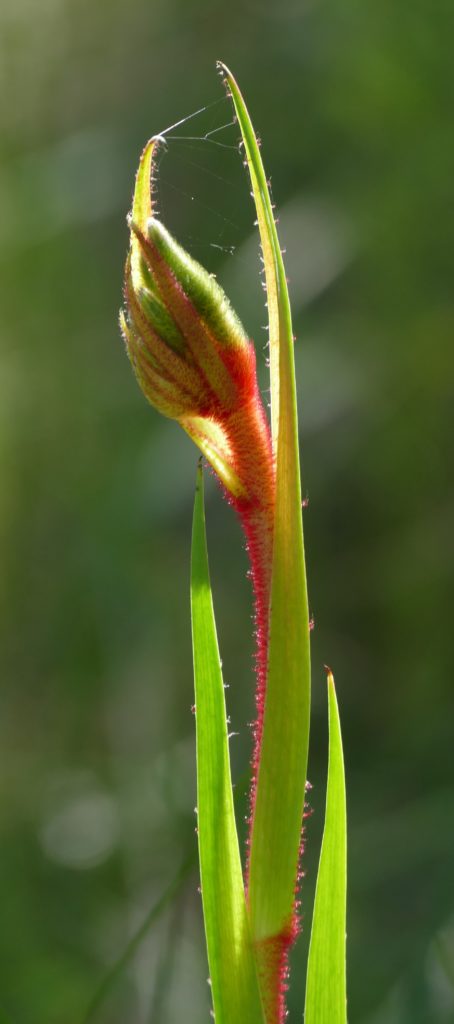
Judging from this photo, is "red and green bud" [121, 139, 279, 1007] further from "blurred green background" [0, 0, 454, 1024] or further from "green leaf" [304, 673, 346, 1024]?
"blurred green background" [0, 0, 454, 1024]

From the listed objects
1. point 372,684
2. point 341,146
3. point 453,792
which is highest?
point 341,146

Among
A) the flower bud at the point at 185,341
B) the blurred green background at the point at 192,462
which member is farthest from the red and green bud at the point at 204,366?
the blurred green background at the point at 192,462

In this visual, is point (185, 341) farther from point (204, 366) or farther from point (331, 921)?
point (331, 921)

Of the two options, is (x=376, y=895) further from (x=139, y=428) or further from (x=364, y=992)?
(x=139, y=428)

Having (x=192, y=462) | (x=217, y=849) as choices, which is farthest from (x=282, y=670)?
(x=192, y=462)

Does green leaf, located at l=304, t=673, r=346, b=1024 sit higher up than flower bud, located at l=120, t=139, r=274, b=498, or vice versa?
flower bud, located at l=120, t=139, r=274, b=498

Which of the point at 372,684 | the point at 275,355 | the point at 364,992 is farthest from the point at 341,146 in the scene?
the point at 275,355

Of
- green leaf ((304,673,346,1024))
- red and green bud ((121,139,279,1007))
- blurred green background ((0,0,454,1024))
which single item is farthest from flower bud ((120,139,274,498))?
blurred green background ((0,0,454,1024))
